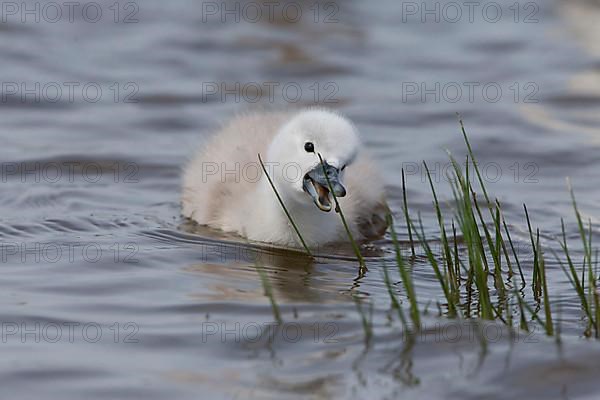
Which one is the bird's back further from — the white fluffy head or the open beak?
the open beak

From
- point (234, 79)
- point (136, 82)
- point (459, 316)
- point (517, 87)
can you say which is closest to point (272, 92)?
point (234, 79)

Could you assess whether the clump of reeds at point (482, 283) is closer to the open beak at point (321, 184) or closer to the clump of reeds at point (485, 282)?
the clump of reeds at point (485, 282)

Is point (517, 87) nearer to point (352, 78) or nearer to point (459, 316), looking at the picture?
point (352, 78)

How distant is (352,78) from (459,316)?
18.5 feet

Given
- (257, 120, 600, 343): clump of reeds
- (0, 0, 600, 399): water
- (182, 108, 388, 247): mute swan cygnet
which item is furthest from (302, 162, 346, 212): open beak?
(0, 0, 600, 399): water

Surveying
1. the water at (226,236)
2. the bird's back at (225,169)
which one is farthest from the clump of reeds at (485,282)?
the bird's back at (225,169)

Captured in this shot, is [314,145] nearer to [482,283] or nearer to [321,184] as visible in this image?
[321,184]

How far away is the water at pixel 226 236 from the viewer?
4.11 meters

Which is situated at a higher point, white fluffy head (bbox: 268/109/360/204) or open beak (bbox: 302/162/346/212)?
white fluffy head (bbox: 268/109/360/204)

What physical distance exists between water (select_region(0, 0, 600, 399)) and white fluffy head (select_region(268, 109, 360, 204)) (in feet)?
1.39

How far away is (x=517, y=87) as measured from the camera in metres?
9.70

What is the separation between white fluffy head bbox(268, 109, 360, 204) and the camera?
5.57 meters

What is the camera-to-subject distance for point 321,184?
5531 mm

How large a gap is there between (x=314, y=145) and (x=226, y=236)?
960 millimetres
